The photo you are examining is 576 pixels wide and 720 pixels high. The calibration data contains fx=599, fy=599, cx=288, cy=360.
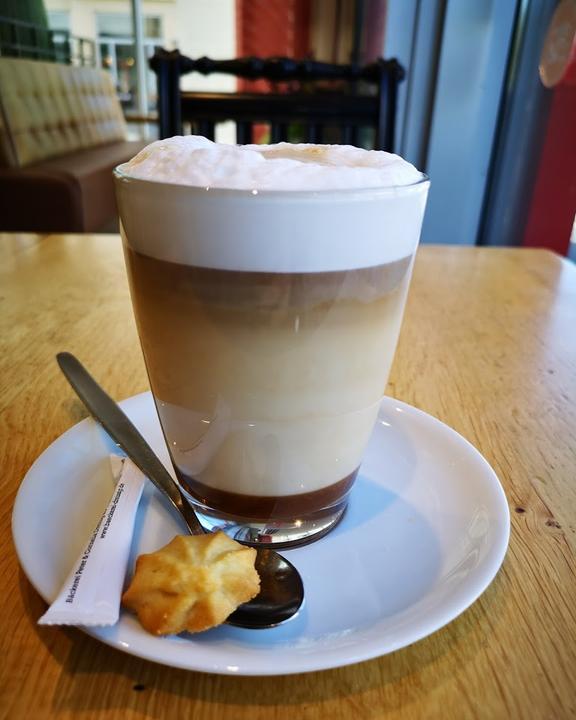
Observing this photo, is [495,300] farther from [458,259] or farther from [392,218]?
[392,218]

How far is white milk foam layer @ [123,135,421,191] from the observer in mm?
333

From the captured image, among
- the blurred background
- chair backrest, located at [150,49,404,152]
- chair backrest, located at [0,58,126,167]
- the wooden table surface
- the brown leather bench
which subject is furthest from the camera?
chair backrest, located at [0,58,126,167]

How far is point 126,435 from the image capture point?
0.50m

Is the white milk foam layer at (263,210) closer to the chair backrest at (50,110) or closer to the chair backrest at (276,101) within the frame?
the chair backrest at (276,101)

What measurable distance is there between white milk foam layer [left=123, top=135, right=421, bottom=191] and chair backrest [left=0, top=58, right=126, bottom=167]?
131 inches

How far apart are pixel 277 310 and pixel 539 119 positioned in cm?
187

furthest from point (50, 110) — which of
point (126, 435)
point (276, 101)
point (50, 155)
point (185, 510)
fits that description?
point (185, 510)

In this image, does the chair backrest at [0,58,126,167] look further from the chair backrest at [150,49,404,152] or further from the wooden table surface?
the wooden table surface

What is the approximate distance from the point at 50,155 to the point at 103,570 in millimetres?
3863

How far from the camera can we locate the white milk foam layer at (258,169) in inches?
13.1

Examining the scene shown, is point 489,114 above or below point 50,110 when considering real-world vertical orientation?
above

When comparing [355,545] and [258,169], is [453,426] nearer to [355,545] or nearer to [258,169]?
[355,545]

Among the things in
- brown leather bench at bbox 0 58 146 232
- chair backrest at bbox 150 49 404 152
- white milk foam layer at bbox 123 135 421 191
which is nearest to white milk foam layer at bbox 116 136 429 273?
white milk foam layer at bbox 123 135 421 191

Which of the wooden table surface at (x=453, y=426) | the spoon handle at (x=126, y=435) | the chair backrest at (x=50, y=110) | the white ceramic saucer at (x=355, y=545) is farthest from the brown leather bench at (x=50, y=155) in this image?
the white ceramic saucer at (x=355, y=545)
